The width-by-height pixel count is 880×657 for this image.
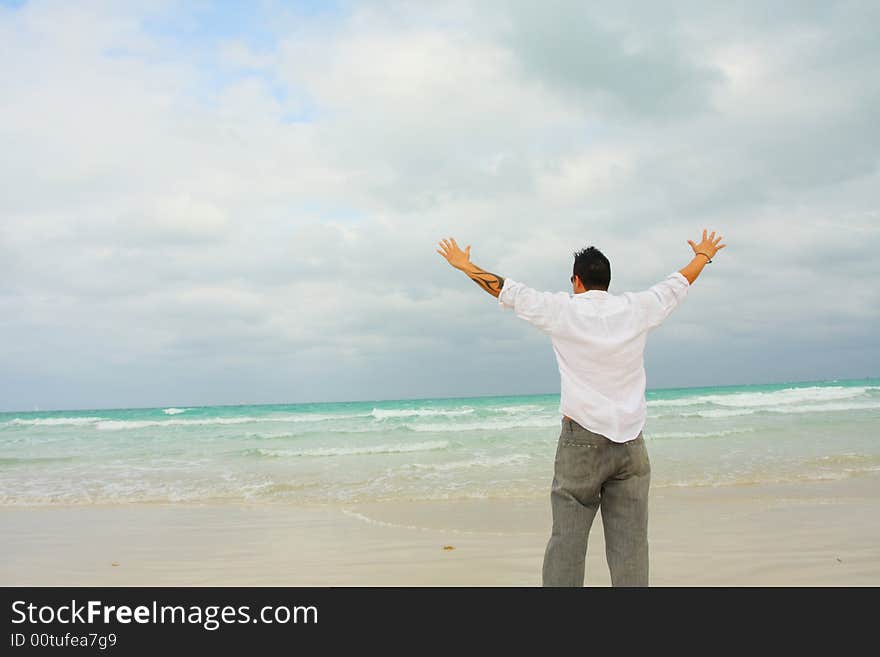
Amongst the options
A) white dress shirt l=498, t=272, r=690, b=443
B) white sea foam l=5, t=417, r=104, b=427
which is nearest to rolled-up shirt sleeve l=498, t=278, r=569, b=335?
white dress shirt l=498, t=272, r=690, b=443

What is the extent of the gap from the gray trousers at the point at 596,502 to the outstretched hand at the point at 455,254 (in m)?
0.92

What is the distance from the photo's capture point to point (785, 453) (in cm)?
1343

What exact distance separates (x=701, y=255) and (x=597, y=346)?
0.91m

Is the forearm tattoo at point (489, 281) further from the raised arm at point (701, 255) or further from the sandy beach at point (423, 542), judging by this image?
the sandy beach at point (423, 542)

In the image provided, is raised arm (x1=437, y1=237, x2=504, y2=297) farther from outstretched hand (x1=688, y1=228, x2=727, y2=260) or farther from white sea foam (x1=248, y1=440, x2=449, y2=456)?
white sea foam (x1=248, y1=440, x2=449, y2=456)

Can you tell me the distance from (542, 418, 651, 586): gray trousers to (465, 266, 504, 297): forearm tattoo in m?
0.72

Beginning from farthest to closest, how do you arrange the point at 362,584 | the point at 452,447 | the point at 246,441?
1. the point at 246,441
2. the point at 452,447
3. the point at 362,584

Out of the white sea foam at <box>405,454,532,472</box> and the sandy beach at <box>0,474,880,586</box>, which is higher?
the sandy beach at <box>0,474,880,586</box>

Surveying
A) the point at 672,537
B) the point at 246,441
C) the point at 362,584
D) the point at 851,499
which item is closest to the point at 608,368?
the point at 362,584

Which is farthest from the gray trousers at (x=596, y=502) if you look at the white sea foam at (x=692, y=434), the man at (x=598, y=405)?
Answer: the white sea foam at (x=692, y=434)

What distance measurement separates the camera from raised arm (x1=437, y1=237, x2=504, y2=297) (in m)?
3.10
